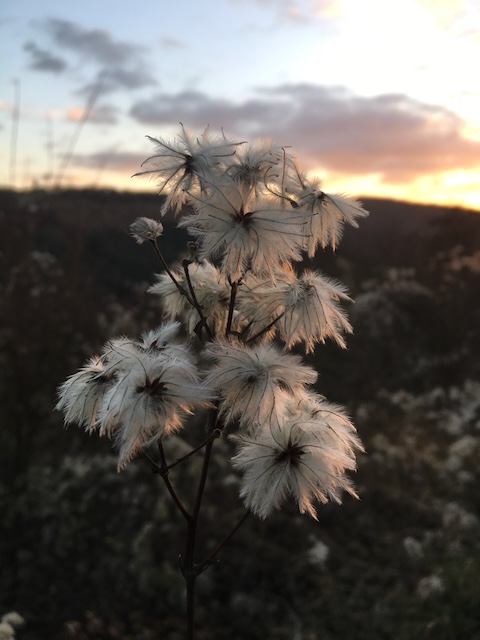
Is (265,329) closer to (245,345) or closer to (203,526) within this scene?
(245,345)

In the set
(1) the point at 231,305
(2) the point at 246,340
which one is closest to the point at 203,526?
(2) the point at 246,340

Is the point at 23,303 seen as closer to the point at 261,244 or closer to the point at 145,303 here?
the point at 145,303

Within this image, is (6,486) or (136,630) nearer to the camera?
(136,630)

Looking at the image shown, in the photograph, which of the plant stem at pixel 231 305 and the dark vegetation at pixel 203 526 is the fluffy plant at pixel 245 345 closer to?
the plant stem at pixel 231 305

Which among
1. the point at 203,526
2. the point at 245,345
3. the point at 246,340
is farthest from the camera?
the point at 203,526

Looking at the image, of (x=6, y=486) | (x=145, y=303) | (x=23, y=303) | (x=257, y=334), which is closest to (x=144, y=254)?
(x=145, y=303)

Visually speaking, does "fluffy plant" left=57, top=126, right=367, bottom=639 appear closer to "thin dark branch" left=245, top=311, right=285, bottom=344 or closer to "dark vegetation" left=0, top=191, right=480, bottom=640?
"thin dark branch" left=245, top=311, right=285, bottom=344

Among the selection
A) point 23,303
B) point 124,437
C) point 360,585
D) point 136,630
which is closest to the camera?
point 124,437
